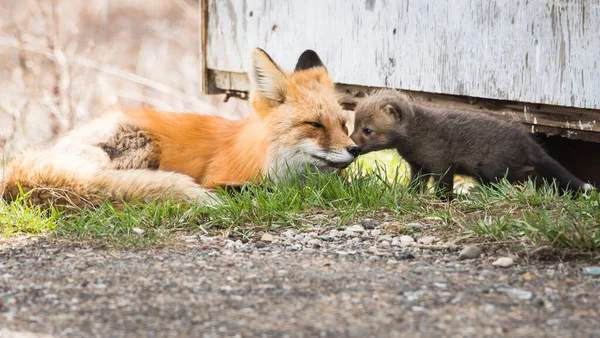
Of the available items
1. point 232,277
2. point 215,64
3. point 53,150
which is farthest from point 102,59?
point 232,277

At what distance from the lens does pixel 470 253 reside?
12.6ft

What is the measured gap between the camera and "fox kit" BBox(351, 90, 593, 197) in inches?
217

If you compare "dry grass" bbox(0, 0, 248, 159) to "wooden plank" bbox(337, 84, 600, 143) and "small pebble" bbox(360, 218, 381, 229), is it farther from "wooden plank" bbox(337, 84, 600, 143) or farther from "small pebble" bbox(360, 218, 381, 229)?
"small pebble" bbox(360, 218, 381, 229)

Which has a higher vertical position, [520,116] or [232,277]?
[520,116]

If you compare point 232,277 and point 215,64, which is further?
point 215,64

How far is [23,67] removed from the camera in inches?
381

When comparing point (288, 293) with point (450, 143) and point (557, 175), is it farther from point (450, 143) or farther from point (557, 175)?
point (557, 175)

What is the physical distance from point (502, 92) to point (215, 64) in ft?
10.1

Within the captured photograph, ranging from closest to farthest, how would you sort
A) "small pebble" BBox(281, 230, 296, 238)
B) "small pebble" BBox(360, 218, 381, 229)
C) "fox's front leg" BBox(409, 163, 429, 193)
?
"small pebble" BBox(281, 230, 296, 238) → "small pebble" BBox(360, 218, 381, 229) → "fox's front leg" BBox(409, 163, 429, 193)

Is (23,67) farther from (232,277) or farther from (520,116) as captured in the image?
(232,277)

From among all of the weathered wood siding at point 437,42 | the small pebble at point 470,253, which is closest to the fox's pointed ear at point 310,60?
the weathered wood siding at point 437,42

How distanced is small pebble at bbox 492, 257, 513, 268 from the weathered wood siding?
2.02 m

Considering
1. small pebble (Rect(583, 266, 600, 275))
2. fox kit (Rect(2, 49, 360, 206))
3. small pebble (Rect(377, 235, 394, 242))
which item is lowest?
small pebble (Rect(377, 235, 394, 242))

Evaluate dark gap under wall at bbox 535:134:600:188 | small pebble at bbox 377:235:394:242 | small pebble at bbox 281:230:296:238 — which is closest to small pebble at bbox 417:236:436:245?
small pebble at bbox 377:235:394:242
